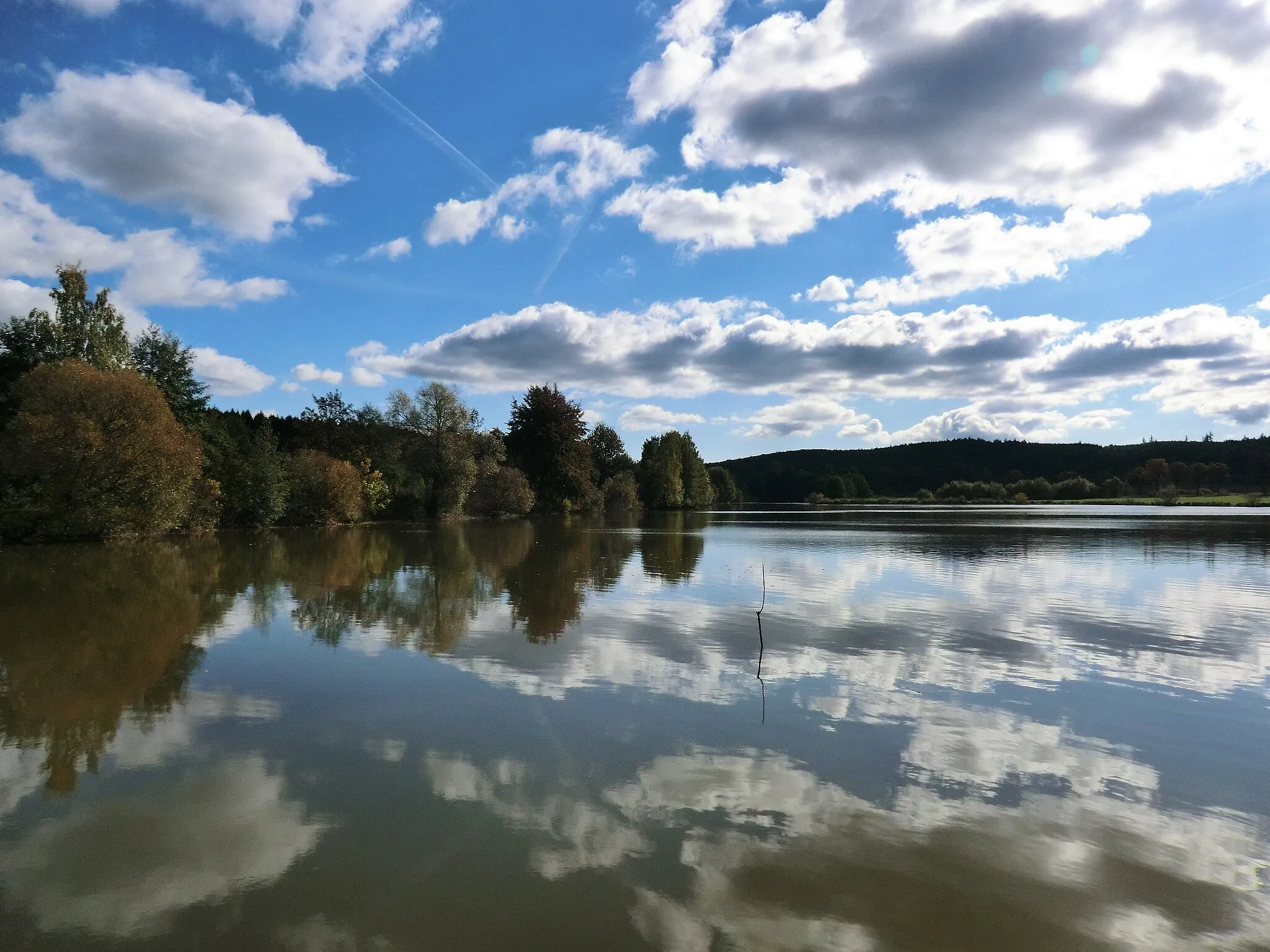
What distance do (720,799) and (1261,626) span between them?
12496 mm

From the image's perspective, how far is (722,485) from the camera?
13312cm

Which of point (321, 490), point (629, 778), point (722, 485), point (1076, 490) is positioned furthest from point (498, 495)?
point (1076, 490)

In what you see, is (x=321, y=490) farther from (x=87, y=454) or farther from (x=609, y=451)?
(x=609, y=451)

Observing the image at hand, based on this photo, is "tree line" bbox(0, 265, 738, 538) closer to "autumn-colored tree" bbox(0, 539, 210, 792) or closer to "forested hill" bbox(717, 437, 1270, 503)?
"autumn-colored tree" bbox(0, 539, 210, 792)

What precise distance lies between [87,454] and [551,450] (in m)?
45.7

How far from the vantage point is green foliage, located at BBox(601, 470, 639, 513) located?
82.2m

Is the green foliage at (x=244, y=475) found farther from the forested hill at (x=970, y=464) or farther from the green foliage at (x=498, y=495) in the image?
the forested hill at (x=970, y=464)

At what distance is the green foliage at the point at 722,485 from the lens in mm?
130625

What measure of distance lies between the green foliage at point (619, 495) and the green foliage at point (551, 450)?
33.4 feet

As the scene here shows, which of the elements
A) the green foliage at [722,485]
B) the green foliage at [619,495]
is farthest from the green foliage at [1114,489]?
the green foliage at [619,495]

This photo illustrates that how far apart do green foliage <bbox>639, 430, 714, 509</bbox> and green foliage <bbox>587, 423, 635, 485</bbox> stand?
3.12 meters

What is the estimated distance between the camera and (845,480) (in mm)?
148375

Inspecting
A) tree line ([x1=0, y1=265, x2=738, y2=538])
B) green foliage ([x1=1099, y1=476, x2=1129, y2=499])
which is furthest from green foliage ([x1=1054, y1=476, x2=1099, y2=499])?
tree line ([x1=0, y1=265, x2=738, y2=538])

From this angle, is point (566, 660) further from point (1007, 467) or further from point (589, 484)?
point (1007, 467)
